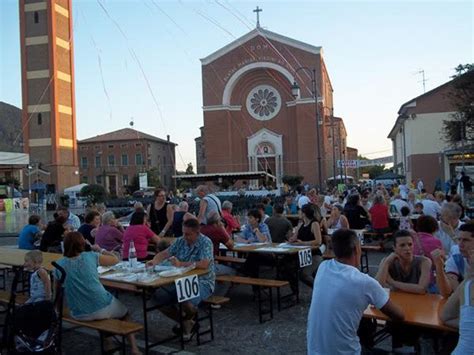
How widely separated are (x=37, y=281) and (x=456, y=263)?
13.2 ft

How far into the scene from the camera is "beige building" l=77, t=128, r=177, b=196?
8438 centimetres

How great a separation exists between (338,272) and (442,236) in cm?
367

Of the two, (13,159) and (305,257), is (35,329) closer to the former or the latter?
(305,257)

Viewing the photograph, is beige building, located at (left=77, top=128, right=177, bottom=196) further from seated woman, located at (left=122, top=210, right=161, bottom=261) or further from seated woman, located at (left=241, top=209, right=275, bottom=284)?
seated woman, located at (left=122, top=210, right=161, bottom=261)

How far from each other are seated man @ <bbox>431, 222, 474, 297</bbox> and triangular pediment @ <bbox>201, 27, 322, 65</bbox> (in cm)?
5125

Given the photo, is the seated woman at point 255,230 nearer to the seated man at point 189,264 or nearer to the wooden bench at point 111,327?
the seated man at point 189,264

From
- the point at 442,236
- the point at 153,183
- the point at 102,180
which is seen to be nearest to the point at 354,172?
the point at 153,183

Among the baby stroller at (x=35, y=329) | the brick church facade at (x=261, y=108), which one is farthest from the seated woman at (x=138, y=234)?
the brick church facade at (x=261, y=108)

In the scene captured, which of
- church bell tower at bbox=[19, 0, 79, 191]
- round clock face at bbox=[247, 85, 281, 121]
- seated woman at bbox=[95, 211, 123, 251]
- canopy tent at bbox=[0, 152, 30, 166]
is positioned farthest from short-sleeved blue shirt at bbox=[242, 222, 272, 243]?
round clock face at bbox=[247, 85, 281, 121]

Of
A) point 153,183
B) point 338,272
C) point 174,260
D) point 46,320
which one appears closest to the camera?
point 338,272

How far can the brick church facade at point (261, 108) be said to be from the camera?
54094 millimetres

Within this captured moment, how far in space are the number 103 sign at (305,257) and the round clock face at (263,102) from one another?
49426 mm

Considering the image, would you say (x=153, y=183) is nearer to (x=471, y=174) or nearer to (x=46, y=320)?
(x=471, y=174)

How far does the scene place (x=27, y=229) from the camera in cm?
973
